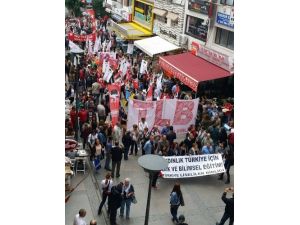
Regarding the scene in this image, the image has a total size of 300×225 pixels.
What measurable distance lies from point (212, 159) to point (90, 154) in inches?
176

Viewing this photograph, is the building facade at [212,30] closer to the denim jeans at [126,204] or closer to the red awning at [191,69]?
the red awning at [191,69]

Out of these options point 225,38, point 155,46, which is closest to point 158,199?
point 225,38

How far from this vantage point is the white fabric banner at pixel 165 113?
14891 mm

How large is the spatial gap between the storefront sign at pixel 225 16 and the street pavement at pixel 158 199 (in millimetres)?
11138

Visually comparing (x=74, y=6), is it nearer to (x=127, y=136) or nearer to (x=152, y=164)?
(x=127, y=136)

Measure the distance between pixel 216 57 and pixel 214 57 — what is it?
0.25 meters

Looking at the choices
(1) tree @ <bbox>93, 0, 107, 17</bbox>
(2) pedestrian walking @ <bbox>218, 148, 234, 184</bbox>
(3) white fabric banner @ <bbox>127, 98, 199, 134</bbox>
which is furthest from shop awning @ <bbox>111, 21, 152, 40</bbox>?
(2) pedestrian walking @ <bbox>218, 148, 234, 184</bbox>

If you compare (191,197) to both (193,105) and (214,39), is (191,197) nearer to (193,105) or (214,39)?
(193,105)

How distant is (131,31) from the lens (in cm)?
3544

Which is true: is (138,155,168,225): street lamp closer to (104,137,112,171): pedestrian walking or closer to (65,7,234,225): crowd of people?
(65,7,234,225): crowd of people

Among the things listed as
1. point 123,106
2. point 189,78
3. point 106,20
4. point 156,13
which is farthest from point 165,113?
point 106,20

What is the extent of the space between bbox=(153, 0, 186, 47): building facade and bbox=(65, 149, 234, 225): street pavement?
1609 centimetres

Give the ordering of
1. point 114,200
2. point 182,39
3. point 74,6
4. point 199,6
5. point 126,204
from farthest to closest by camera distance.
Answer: point 74,6 → point 182,39 → point 199,6 → point 126,204 → point 114,200

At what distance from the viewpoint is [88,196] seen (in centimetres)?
1215
